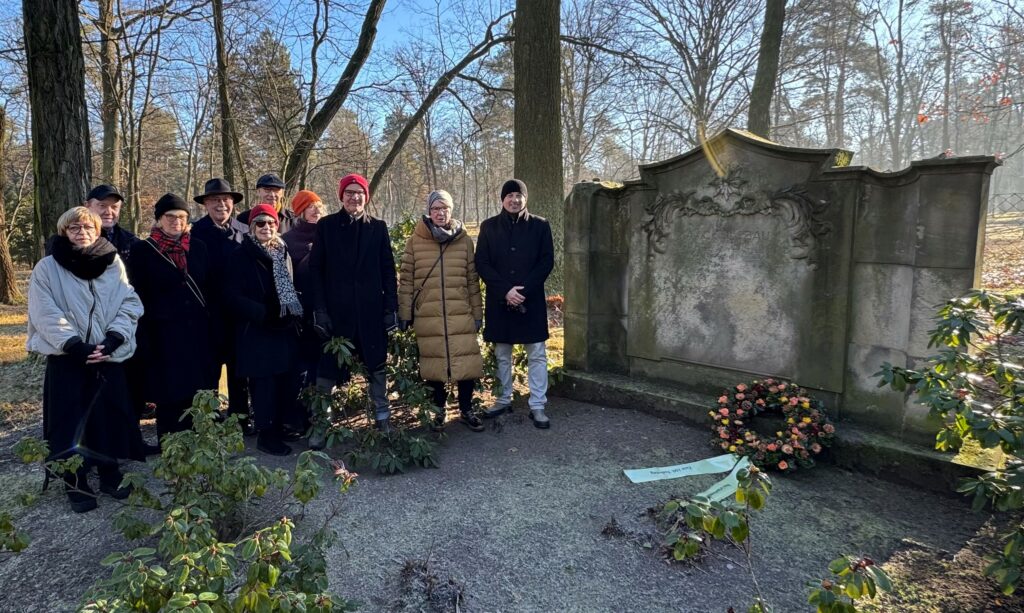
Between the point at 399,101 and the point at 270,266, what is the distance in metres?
8.33

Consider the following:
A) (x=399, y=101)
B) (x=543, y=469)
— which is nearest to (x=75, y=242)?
(x=543, y=469)

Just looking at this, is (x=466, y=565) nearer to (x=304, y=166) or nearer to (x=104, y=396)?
(x=104, y=396)

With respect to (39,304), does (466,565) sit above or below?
below

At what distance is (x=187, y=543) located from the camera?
173cm

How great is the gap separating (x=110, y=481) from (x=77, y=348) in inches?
34.2

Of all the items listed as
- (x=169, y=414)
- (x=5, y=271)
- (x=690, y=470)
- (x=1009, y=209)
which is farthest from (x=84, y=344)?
(x=1009, y=209)

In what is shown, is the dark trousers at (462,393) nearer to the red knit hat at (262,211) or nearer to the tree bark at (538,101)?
the red knit hat at (262,211)

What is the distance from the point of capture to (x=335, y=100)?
9.75m

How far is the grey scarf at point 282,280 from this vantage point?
3.79 meters

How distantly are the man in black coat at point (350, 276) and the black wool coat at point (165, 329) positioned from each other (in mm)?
772

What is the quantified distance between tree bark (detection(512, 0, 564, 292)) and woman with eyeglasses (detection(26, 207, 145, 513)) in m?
5.40

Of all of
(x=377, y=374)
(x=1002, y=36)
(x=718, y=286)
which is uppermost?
(x=1002, y=36)

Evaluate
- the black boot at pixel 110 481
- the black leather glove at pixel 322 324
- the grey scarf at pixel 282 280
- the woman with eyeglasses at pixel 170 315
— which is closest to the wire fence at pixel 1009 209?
the black leather glove at pixel 322 324

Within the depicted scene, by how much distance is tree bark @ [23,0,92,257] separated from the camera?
492 cm
